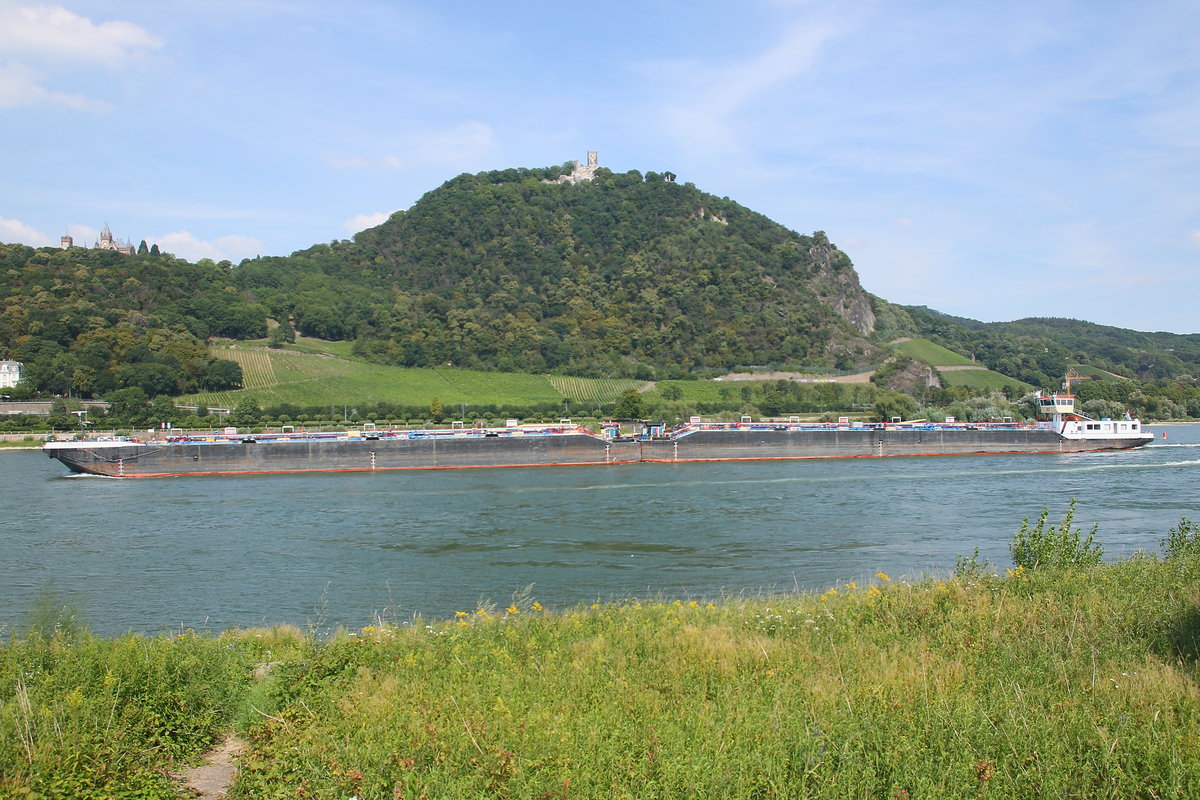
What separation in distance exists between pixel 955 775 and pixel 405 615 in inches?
510

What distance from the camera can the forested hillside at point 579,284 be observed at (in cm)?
13500

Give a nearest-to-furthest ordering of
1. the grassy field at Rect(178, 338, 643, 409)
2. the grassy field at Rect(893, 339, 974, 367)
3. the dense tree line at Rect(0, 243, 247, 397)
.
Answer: the dense tree line at Rect(0, 243, 247, 397), the grassy field at Rect(178, 338, 643, 409), the grassy field at Rect(893, 339, 974, 367)

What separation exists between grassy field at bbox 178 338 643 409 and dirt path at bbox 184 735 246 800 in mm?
87084

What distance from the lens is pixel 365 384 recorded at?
332 ft

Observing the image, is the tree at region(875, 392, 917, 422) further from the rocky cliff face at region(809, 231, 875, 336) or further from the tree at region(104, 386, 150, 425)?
the tree at region(104, 386, 150, 425)

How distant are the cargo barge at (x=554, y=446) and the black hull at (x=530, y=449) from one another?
0.07 m

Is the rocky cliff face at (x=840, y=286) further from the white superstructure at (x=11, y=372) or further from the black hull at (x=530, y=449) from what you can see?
the white superstructure at (x=11, y=372)

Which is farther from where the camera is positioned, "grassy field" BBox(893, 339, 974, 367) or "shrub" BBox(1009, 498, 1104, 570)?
"grassy field" BBox(893, 339, 974, 367)

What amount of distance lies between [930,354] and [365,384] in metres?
103

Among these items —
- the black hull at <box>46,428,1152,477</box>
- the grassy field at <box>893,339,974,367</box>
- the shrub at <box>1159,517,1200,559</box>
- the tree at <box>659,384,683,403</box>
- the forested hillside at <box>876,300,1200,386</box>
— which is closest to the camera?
the shrub at <box>1159,517,1200,559</box>

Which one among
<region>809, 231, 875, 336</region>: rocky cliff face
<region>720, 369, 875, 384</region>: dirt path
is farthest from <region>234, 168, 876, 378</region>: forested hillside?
<region>720, 369, 875, 384</region>: dirt path

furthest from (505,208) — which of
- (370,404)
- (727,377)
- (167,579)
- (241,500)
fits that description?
(167,579)

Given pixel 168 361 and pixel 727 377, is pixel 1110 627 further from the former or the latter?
pixel 727 377

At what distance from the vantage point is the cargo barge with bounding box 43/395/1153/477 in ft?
168
